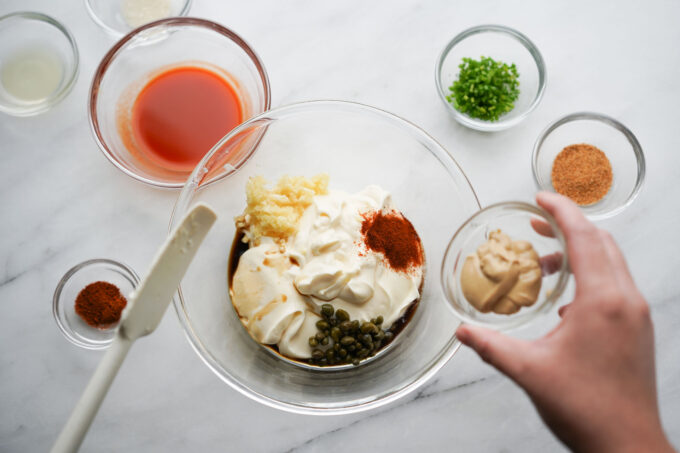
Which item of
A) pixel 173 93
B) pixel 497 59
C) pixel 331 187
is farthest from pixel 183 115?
pixel 497 59

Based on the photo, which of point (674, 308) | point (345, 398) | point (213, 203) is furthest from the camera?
point (674, 308)

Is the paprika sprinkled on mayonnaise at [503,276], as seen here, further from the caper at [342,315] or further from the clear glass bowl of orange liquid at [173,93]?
the clear glass bowl of orange liquid at [173,93]

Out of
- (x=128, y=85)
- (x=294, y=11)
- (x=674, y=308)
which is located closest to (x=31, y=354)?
(x=128, y=85)

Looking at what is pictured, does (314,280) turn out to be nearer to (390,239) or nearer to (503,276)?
(390,239)

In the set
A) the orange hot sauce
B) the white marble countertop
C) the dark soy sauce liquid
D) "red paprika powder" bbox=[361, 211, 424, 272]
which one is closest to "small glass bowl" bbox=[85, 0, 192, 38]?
the white marble countertop

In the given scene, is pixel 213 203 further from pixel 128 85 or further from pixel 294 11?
pixel 294 11

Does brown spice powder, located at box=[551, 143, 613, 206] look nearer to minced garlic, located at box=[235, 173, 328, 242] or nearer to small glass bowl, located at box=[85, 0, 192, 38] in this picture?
minced garlic, located at box=[235, 173, 328, 242]
